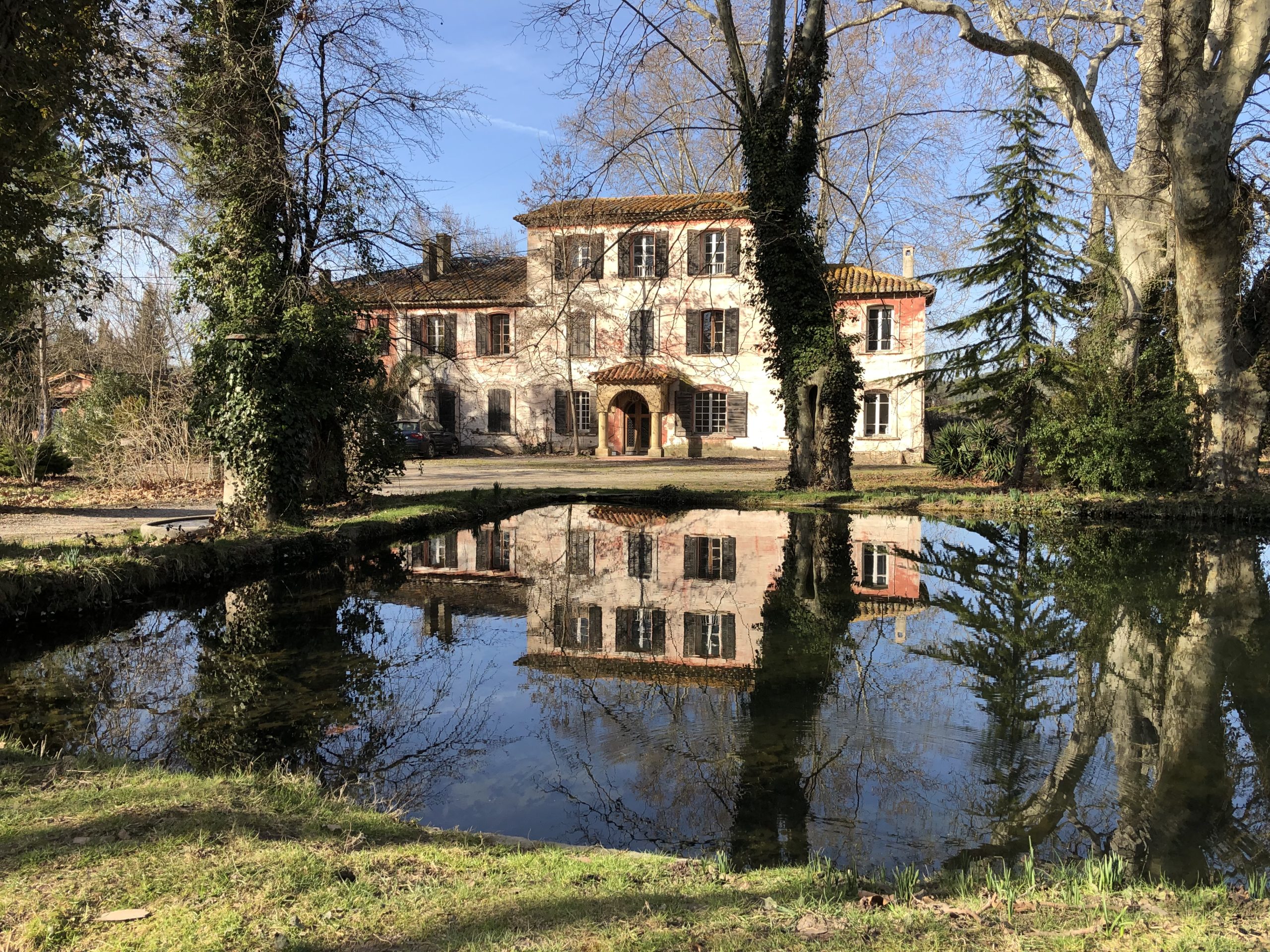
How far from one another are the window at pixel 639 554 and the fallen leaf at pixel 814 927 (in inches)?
263

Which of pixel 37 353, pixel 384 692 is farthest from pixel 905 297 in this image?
pixel 384 692

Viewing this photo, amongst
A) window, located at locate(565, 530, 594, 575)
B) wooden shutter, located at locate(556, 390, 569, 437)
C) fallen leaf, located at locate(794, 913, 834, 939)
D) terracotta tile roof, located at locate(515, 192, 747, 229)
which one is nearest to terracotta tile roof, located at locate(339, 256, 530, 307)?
terracotta tile roof, located at locate(515, 192, 747, 229)

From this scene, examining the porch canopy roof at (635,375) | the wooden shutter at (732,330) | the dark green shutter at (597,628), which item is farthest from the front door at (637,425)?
the dark green shutter at (597,628)

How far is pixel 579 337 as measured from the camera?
3175 centimetres

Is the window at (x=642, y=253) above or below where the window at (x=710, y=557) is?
above

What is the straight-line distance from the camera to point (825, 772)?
167 inches

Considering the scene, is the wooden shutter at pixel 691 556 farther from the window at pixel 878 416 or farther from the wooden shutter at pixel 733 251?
the wooden shutter at pixel 733 251

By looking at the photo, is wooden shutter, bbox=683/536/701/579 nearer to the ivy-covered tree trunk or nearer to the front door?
the ivy-covered tree trunk

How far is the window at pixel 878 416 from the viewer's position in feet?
95.6

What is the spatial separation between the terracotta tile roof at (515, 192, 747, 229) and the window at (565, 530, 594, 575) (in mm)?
4169

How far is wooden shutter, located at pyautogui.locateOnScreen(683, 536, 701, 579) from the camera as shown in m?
9.48

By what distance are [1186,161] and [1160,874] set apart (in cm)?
1169

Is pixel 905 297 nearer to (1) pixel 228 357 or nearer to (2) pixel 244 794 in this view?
(1) pixel 228 357

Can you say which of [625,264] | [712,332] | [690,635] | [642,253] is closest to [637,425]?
[712,332]
